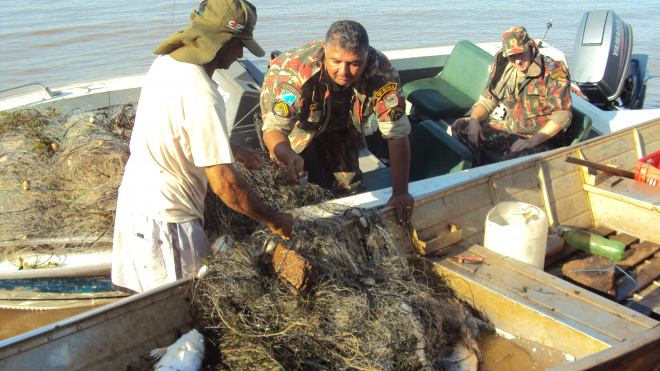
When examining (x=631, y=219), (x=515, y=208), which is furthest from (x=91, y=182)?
(x=631, y=219)

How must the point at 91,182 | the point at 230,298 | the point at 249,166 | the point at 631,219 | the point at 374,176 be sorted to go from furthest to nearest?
1. the point at 374,176
2. the point at 631,219
3. the point at 91,182
4. the point at 249,166
5. the point at 230,298

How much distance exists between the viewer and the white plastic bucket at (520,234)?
2.95m

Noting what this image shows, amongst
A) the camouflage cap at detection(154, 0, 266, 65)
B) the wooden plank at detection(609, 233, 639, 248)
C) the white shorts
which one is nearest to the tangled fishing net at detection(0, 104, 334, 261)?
the white shorts

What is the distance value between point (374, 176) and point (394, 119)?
3.82 ft

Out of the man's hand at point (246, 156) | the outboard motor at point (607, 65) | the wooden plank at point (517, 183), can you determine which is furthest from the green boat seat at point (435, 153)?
the outboard motor at point (607, 65)

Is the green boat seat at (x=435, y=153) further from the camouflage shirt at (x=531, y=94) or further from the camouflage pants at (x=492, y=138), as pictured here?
the camouflage shirt at (x=531, y=94)

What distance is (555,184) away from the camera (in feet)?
12.6

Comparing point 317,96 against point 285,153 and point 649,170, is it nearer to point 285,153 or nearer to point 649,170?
point 285,153

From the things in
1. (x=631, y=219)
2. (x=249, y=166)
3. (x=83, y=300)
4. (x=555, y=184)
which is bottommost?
(x=83, y=300)

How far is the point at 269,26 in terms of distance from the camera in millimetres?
14078

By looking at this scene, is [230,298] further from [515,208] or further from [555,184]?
[555,184]

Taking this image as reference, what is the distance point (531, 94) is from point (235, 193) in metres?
3.45

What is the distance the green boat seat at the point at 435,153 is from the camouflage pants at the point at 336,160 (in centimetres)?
68

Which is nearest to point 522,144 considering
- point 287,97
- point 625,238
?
point 625,238
